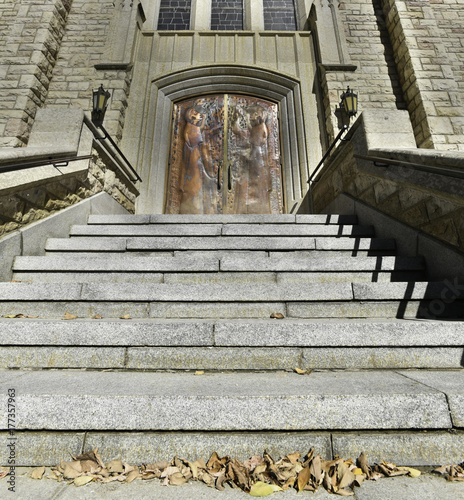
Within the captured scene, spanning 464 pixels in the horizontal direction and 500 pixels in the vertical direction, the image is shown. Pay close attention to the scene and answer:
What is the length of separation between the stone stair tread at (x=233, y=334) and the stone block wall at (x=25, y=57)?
6.02 m

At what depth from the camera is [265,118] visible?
7.95m

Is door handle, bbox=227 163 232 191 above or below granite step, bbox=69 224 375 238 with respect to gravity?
above

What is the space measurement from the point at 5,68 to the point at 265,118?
623 cm

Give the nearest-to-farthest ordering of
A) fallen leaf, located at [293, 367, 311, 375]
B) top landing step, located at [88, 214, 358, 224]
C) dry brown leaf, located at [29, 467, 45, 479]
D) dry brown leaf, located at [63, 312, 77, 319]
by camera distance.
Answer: dry brown leaf, located at [29, 467, 45, 479] < fallen leaf, located at [293, 367, 311, 375] < dry brown leaf, located at [63, 312, 77, 319] < top landing step, located at [88, 214, 358, 224]

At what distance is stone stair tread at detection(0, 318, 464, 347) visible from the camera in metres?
2.00

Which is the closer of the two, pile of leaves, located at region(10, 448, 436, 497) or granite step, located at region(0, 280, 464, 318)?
pile of leaves, located at region(10, 448, 436, 497)

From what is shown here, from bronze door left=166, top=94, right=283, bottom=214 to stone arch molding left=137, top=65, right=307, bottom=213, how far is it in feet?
0.71

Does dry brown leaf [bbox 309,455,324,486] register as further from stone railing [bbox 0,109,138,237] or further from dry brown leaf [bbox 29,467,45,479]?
stone railing [bbox 0,109,138,237]

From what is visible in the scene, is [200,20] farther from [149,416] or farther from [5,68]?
[149,416]

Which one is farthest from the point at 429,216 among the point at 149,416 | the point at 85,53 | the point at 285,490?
the point at 85,53

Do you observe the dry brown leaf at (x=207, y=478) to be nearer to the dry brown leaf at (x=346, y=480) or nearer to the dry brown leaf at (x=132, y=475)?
the dry brown leaf at (x=132, y=475)

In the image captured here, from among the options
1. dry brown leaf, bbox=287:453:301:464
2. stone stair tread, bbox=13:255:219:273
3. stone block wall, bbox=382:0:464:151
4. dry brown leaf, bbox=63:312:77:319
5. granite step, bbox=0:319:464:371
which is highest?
stone block wall, bbox=382:0:464:151

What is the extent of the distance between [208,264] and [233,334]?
118 cm

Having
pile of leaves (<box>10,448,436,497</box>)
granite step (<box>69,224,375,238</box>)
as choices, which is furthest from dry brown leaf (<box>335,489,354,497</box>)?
granite step (<box>69,224,375,238</box>)
